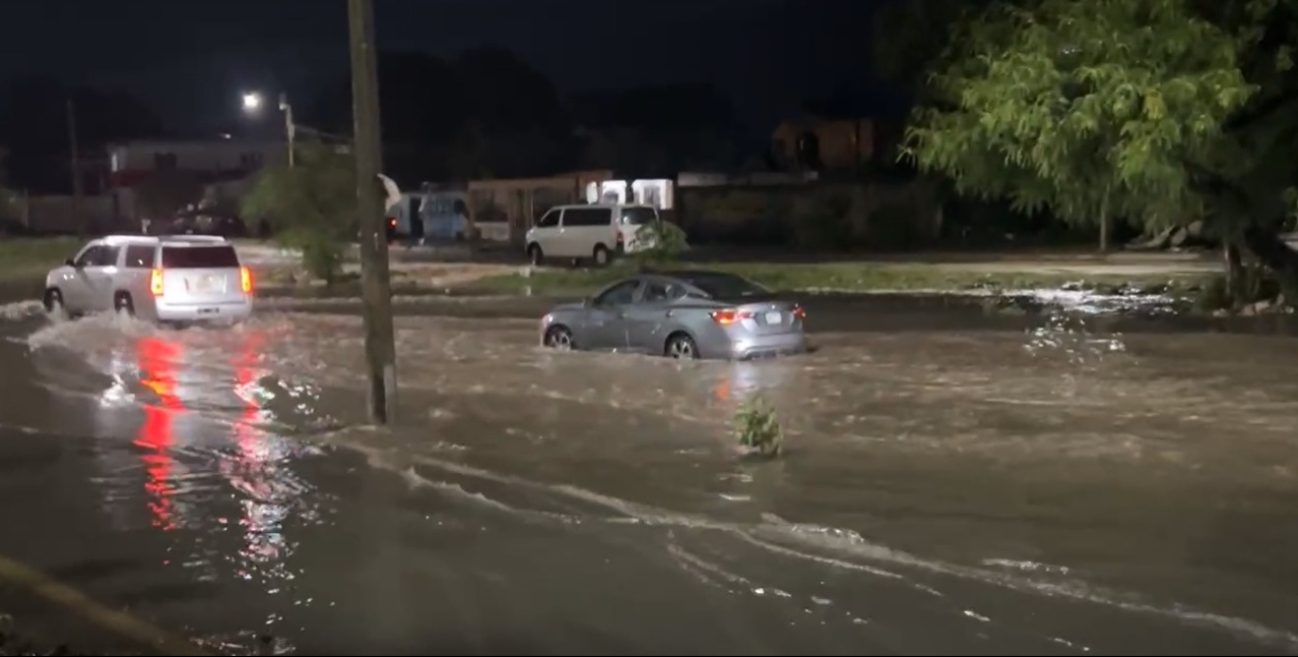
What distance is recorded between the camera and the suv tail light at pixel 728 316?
2056cm

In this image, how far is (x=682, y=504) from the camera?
11.9 meters

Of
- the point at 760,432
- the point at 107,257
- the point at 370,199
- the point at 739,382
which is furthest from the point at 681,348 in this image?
the point at 107,257

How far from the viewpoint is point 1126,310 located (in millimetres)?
28469

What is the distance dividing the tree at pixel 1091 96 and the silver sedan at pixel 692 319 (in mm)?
2848

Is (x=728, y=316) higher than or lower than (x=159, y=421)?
higher

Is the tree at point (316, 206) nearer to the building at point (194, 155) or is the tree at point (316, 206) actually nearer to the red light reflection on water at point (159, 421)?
the red light reflection on water at point (159, 421)

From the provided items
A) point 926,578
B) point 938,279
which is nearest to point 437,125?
point 938,279

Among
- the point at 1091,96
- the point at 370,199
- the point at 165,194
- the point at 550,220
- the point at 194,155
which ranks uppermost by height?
the point at 194,155

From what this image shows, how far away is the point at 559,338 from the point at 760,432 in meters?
9.40

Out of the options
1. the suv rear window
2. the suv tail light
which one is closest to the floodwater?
the suv tail light

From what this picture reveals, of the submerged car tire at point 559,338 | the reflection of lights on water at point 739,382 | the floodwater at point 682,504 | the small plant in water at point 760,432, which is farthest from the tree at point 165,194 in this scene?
the small plant in water at point 760,432

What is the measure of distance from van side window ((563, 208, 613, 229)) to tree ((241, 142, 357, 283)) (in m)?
8.07

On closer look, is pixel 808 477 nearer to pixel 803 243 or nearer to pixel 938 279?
pixel 938 279

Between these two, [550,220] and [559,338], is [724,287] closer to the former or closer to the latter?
[559,338]
